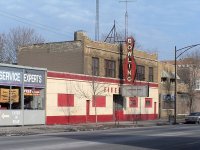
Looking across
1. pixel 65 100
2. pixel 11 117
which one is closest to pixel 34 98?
pixel 11 117

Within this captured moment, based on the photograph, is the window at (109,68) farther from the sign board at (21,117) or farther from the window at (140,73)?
the sign board at (21,117)

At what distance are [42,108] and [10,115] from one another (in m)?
4.15

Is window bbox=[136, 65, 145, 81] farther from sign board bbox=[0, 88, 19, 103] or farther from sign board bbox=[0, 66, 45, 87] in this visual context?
sign board bbox=[0, 88, 19, 103]

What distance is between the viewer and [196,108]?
254 ft

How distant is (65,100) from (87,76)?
4.47 meters

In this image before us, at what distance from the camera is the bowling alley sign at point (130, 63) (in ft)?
170

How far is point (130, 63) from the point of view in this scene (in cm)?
5203

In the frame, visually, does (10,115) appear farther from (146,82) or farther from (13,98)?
(146,82)

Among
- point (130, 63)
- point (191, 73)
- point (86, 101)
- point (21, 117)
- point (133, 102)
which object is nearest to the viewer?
point (21, 117)

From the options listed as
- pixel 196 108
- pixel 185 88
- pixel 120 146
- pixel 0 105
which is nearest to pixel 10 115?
pixel 0 105

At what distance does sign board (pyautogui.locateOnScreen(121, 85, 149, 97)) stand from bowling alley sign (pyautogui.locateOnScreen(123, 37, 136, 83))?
1.77m

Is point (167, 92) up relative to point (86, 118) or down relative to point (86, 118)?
up

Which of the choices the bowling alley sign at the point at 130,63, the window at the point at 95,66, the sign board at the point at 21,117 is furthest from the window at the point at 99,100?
the sign board at the point at 21,117

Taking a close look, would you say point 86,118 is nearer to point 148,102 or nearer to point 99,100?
point 99,100
